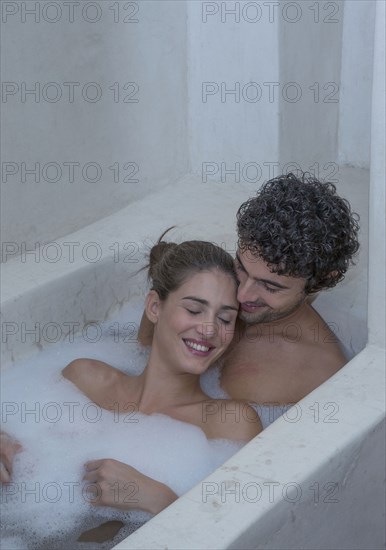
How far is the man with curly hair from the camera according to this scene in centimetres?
196

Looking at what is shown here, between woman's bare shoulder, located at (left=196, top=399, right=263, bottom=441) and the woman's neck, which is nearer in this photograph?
woman's bare shoulder, located at (left=196, top=399, right=263, bottom=441)

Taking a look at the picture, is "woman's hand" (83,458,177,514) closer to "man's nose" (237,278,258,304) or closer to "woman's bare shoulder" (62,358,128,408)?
"woman's bare shoulder" (62,358,128,408)

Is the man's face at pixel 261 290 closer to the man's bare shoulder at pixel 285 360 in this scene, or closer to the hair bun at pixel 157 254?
the man's bare shoulder at pixel 285 360

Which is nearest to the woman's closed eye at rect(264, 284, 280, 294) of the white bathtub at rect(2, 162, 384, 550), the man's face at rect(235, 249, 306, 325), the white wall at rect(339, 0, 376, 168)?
the man's face at rect(235, 249, 306, 325)

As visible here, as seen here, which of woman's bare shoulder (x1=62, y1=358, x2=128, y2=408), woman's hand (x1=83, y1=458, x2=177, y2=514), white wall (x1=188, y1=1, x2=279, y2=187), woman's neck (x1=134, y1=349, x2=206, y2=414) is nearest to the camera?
woman's hand (x1=83, y1=458, x2=177, y2=514)

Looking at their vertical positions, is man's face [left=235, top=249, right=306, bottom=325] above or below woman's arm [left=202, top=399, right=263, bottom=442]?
above

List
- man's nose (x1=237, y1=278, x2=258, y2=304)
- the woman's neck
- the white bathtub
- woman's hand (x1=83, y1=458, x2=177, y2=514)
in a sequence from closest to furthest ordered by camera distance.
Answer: the white bathtub
woman's hand (x1=83, y1=458, x2=177, y2=514)
man's nose (x1=237, y1=278, x2=258, y2=304)
the woman's neck

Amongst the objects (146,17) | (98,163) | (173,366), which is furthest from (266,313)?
(146,17)

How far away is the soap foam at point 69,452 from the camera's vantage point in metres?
2.03

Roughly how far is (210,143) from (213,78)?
0.20m

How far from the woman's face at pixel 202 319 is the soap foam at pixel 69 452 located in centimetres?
17

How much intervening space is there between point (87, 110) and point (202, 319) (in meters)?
0.83

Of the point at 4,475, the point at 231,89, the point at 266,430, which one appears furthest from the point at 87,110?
the point at 266,430

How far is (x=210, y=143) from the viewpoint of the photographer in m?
2.83
